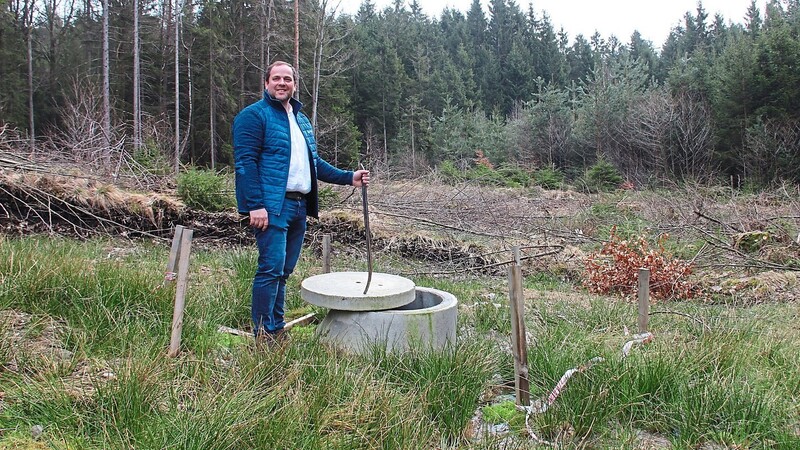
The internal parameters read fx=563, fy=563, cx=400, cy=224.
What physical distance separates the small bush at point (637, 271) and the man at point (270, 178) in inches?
224

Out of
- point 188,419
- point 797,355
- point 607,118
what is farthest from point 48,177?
point 607,118

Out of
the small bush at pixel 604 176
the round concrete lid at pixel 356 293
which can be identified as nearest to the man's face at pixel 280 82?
the round concrete lid at pixel 356 293

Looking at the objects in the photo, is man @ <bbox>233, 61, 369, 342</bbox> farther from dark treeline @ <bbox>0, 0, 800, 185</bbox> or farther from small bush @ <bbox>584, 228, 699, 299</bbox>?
dark treeline @ <bbox>0, 0, 800, 185</bbox>

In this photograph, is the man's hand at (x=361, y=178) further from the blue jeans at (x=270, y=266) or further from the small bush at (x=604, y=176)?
the small bush at (x=604, y=176)

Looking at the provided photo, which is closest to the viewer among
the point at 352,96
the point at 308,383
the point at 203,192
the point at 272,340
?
the point at 308,383

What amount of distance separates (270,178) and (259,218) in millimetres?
267

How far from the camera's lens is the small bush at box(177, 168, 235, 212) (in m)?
9.01

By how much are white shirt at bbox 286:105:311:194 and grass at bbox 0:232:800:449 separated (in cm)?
94

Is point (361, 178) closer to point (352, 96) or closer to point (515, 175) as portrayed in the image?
point (515, 175)

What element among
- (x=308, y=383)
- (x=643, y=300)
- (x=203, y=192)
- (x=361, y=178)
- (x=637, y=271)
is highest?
(x=361, y=178)

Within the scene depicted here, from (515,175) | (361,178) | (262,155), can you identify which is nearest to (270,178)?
(262,155)

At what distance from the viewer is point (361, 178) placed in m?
3.93

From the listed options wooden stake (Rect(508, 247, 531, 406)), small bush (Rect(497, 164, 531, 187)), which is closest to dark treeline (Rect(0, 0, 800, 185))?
small bush (Rect(497, 164, 531, 187))

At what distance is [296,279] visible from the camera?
584cm
